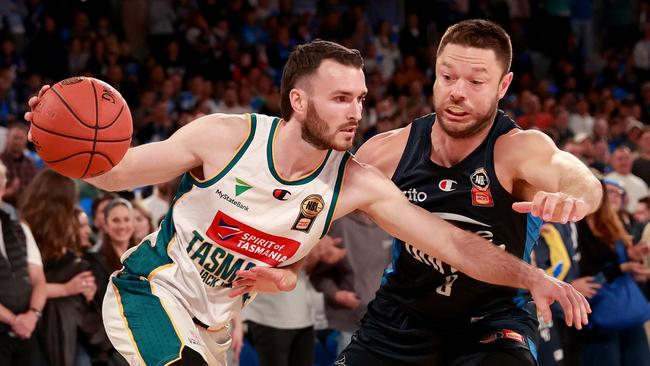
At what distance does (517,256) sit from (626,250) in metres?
4.12

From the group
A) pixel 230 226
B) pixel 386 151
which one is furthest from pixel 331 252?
pixel 230 226

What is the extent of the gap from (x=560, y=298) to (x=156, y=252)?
1.83 m

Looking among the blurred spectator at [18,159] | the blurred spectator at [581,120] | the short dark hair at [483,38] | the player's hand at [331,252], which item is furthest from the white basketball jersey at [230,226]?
the blurred spectator at [581,120]

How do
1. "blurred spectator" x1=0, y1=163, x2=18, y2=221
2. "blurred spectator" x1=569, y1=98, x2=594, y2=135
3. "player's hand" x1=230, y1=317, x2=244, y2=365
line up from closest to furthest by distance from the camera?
"blurred spectator" x1=0, y1=163, x2=18, y2=221
"player's hand" x1=230, y1=317, x2=244, y2=365
"blurred spectator" x1=569, y1=98, x2=594, y2=135

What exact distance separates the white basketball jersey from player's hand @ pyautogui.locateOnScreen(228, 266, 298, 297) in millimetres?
46

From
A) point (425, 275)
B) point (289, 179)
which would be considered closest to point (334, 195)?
point (289, 179)

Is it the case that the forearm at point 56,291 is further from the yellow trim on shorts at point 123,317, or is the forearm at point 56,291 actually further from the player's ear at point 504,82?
the player's ear at point 504,82

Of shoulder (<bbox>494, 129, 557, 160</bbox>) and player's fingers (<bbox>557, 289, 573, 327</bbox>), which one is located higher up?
shoulder (<bbox>494, 129, 557, 160</bbox>)

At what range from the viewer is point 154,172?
4562 mm

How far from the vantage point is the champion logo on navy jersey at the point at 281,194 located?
4684 mm

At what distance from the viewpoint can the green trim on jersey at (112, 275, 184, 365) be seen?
4348 millimetres

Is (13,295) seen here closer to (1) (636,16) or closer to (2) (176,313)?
(2) (176,313)

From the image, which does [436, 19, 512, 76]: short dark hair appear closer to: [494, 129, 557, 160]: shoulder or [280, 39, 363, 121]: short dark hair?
[494, 129, 557, 160]: shoulder

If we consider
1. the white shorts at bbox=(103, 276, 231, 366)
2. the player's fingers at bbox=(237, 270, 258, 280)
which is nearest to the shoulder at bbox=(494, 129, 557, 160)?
the player's fingers at bbox=(237, 270, 258, 280)
